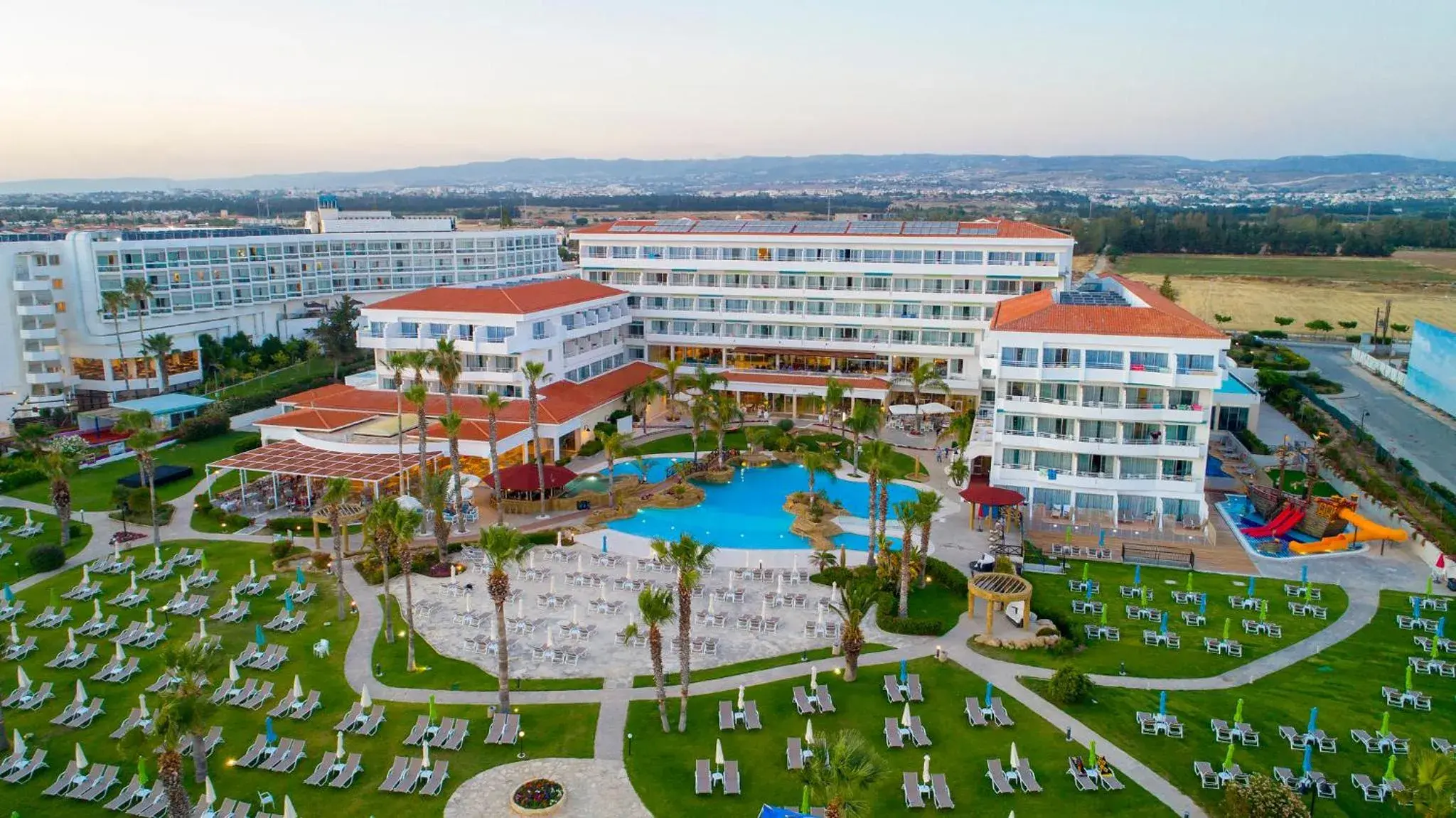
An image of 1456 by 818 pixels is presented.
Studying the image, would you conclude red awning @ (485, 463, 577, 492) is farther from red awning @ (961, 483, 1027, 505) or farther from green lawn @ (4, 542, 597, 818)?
red awning @ (961, 483, 1027, 505)

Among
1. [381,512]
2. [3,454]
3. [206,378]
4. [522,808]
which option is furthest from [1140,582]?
[206,378]

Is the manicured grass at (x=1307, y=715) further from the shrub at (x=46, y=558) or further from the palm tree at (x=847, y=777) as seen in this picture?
the shrub at (x=46, y=558)

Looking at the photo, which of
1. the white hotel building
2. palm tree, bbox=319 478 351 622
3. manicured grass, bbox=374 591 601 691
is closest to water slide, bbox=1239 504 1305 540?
manicured grass, bbox=374 591 601 691

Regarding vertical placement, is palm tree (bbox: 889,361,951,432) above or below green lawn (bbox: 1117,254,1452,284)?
below

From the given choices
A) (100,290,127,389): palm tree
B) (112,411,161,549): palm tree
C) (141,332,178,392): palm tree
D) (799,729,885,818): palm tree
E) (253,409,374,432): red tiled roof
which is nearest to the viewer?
(799,729,885,818): palm tree

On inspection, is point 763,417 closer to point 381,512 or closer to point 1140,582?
point 1140,582

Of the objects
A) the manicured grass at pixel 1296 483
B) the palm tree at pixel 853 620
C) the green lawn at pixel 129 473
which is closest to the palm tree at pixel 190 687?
the palm tree at pixel 853 620
